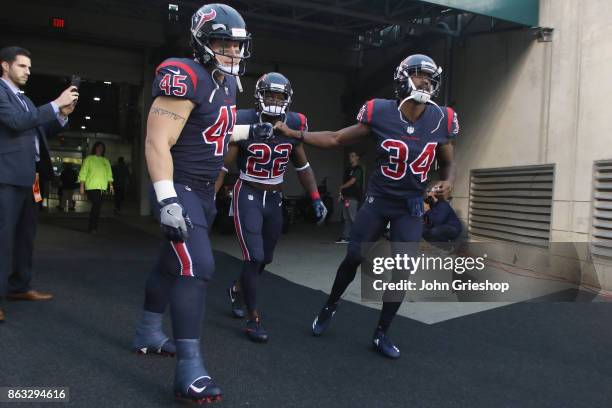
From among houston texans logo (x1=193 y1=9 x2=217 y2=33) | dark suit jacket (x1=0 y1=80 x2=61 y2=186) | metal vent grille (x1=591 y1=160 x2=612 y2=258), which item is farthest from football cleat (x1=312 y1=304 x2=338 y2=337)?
metal vent grille (x1=591 y1=160 x2=612 y2=258)

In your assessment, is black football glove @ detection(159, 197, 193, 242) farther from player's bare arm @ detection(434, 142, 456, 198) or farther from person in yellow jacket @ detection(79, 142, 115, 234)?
person in yellow jacket @ detection(79, 142, 115, 234)

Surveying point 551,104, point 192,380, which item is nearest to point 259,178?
point 192,380

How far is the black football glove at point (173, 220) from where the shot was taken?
2.41m

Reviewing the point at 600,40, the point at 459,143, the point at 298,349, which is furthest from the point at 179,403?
the point at 459,143

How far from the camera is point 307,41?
47.5 feet

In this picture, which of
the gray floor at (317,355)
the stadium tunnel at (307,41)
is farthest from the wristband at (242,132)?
the stadium tunnel at (307,41)

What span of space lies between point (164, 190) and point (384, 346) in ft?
6.45

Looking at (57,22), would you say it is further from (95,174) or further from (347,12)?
(347,12)

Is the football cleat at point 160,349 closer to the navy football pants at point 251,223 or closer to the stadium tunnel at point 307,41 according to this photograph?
the navy football pants at point 251,223

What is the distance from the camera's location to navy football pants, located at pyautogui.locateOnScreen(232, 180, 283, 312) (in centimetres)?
391

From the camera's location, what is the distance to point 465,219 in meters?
8.85

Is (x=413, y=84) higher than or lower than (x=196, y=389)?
higher

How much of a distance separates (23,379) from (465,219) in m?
7.43

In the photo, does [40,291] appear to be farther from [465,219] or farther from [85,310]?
[465,219]
